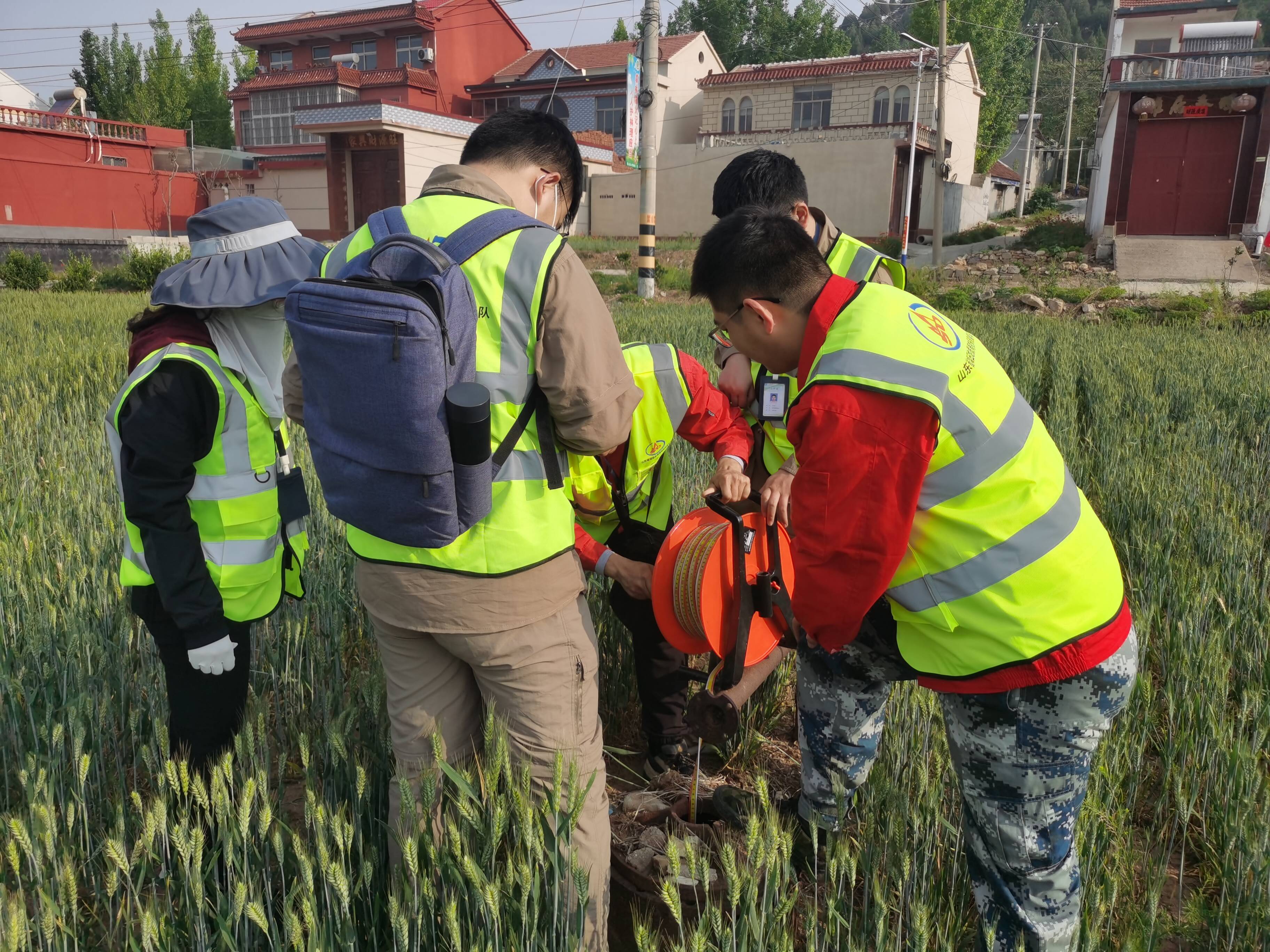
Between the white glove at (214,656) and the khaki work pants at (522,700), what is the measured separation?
1.32ft

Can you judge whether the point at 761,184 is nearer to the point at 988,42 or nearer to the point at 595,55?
the point at 595,55

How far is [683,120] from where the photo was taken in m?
36.7

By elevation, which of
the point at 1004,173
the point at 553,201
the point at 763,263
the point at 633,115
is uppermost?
the point at 1004,173

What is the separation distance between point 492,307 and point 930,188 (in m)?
31.9

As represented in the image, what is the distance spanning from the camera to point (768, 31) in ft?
163

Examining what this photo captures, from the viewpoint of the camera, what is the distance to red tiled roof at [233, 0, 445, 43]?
1331 inches

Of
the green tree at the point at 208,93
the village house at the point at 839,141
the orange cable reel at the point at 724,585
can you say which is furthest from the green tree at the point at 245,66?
the orange cable reel at the point at 724,585

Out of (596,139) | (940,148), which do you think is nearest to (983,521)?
(940,148)

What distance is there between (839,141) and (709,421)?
28.3m

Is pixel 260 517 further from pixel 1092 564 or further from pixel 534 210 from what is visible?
pixel 1092 564

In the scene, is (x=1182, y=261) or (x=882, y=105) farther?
(x=882, y=105)

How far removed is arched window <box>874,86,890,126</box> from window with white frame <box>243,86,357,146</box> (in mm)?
19003

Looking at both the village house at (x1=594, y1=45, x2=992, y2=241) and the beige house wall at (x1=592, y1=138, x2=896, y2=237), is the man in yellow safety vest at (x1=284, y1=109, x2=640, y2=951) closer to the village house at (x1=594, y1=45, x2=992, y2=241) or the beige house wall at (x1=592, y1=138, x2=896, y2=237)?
the village house at (x1=594, y1=45, x2=992, y2=241)

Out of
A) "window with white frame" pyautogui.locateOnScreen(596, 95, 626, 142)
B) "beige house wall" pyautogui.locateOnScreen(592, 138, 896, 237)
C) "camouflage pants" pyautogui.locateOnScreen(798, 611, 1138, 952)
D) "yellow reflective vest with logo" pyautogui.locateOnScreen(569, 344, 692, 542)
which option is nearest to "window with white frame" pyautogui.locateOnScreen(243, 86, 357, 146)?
"window with white frame" pyautogui.locateOnScreen(596, 95, 626, 142)
